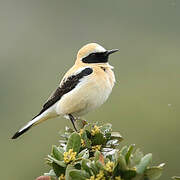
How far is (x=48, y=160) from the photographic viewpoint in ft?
7.86

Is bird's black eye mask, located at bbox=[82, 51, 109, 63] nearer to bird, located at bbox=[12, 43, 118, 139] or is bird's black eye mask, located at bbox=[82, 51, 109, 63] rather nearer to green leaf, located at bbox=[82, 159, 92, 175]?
bird, located at bbox=[12, 43, 118, 139]

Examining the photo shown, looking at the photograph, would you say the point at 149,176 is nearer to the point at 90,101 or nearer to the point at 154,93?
the point at 90,101

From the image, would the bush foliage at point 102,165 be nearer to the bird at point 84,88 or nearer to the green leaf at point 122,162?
the green leaf at point 122,162

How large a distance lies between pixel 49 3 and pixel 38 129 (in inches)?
137

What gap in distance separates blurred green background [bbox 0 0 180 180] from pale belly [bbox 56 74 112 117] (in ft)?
11.3

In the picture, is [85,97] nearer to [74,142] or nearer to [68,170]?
[74,142]

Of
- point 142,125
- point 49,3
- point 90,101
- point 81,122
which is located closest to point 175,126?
point 142,125

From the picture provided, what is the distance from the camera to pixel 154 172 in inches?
78.4

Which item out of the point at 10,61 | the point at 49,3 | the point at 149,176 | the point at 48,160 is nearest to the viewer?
the point at 149,176

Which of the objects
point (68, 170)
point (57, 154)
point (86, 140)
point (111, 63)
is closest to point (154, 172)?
point (68, 170)

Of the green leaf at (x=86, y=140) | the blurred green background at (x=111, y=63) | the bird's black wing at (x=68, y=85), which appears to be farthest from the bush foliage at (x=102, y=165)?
the blurred green background at (x=111, y=63)

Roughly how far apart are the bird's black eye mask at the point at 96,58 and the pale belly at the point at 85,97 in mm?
226

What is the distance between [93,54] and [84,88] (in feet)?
0.92

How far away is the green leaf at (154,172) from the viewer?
198 centimetres
